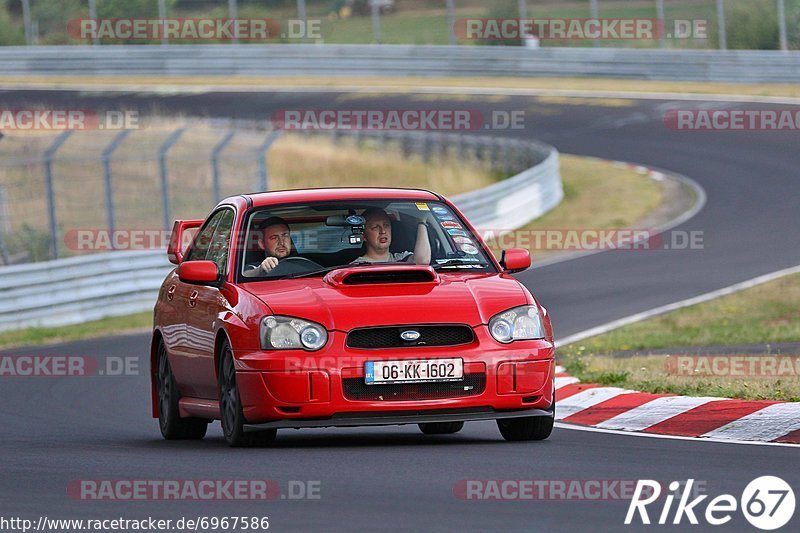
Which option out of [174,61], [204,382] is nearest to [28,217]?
[174,61]

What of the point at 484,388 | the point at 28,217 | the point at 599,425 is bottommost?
the point at 28,217

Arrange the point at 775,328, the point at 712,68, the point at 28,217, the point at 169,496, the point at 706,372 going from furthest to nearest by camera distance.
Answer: the point at 712,68 < the point at 28,217 < the point at 775,328 < the point at 706,372 < the point at 169,496

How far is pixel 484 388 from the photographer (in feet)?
29.3

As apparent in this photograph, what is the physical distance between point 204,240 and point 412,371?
2618mm

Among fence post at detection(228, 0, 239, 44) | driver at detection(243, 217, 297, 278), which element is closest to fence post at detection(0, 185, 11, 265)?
driver at detection(243, 217, 297, 278)

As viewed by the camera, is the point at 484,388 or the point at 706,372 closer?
the point at 484,388

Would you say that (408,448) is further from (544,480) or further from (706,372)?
(706,372)

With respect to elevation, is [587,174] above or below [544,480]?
below

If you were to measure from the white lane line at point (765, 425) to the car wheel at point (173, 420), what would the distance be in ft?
10.6

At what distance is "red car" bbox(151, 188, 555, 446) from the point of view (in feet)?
28.9

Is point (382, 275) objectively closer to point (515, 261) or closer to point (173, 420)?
point (515, 261)

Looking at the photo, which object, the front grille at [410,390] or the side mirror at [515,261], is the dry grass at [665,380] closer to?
the side mirror at [515,261]

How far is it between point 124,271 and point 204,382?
1283cm

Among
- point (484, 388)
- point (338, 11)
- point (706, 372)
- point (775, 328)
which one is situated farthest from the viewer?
point (338, 11)
